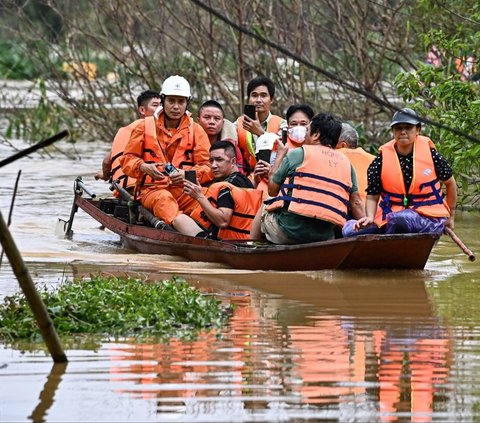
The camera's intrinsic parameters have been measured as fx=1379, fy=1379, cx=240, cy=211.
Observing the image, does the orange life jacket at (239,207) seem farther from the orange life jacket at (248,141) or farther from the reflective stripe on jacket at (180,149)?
the orange life jacket at (248,141)

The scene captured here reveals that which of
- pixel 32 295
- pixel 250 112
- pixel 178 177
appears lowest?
pixel 32 295

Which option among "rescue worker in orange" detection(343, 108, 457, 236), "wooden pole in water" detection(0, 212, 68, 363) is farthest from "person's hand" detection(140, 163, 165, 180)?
"wooden pole in water" detection(0, 212, 68, 363)

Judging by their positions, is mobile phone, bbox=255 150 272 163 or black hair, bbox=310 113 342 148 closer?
black hair, bbox=310 113 342 148

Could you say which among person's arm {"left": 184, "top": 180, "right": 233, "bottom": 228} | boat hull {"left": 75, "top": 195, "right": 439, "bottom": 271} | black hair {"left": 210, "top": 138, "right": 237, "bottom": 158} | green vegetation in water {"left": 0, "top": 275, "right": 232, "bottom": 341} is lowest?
green vegetation in water {"left": 0, "top": 275, "right": 232, "bottom": 341}

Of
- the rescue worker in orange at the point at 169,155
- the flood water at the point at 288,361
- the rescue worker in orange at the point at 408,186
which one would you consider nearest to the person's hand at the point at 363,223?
the rescue worker in orange at the point at 408,186

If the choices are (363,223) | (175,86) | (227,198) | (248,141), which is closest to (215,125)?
(248,141)

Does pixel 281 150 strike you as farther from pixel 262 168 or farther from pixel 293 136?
pixel 293 136

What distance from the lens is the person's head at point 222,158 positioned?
12195mm

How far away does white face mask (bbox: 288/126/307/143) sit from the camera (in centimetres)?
1173

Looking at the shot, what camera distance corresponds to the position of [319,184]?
1077cm

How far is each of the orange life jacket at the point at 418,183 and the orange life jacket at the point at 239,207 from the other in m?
1.46

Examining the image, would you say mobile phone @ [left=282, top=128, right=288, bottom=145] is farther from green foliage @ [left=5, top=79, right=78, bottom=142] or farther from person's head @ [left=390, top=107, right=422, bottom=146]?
green foliage @ [left=5, top=79, right=78, bottom=142]

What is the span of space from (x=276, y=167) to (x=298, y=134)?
23.7 inches

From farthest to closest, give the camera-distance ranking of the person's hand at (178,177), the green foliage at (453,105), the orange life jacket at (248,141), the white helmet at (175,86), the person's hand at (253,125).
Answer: the green foliage at (453,105), the orange life jacket at (248,141), the person's hand at (253,125), the white helmet at (175,86), the person's hand at (178,177)
